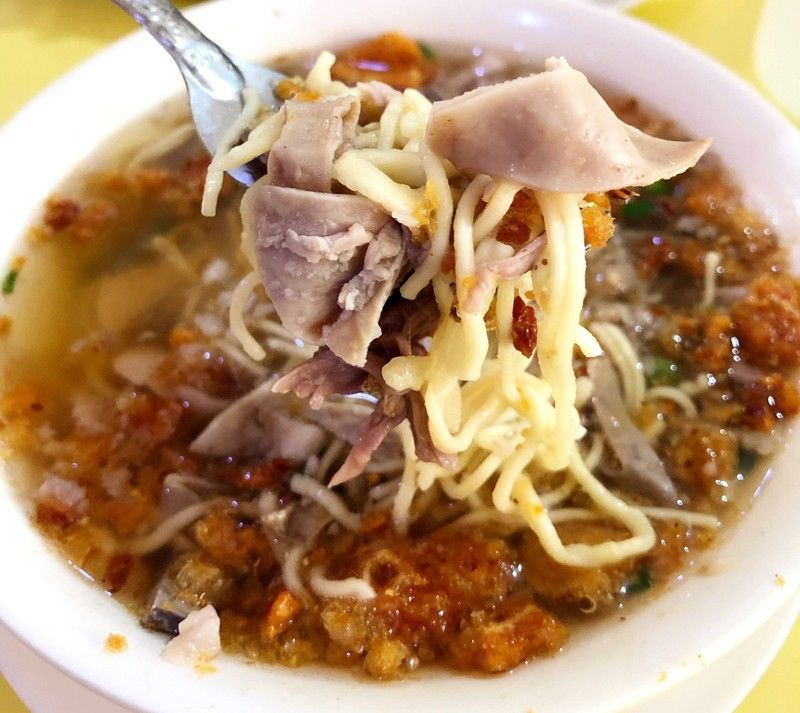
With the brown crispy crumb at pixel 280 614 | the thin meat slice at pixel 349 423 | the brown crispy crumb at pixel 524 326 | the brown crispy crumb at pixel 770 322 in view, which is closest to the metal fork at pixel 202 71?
the thin meat slice at pixel 349 423

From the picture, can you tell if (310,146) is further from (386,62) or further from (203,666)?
(386,62)

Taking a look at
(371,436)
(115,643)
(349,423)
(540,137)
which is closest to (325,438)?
(349,423)

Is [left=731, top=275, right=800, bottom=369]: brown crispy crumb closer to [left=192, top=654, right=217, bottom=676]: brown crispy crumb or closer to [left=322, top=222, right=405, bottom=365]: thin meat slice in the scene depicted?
[left=322, top=222, right=405, bottom=365]: thin meat slice

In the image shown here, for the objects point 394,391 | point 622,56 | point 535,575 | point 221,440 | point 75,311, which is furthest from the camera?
point 622,56

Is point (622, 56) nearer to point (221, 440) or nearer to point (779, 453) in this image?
point (779, 453)

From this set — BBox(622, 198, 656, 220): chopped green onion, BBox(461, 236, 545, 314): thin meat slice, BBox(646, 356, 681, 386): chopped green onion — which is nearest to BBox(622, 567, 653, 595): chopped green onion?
BBox(646, 356, 681, 386): chopped green onion

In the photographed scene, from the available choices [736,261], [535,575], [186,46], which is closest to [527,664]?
[535,575]
